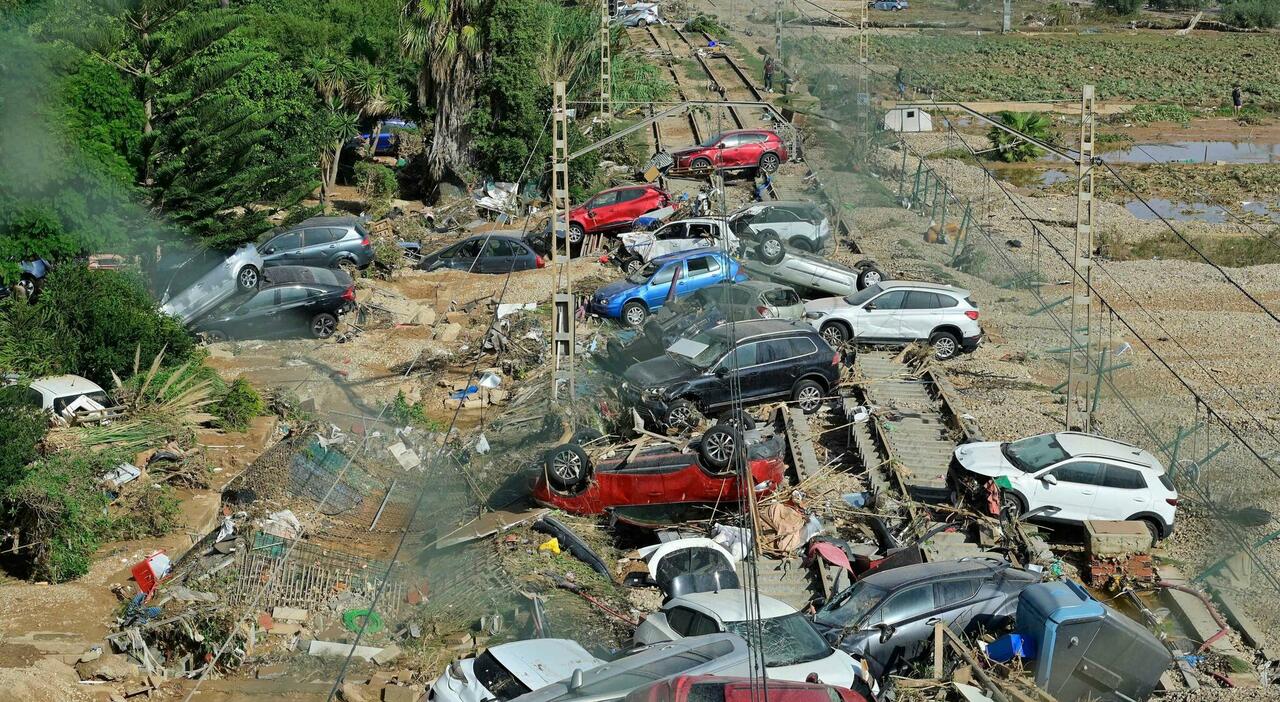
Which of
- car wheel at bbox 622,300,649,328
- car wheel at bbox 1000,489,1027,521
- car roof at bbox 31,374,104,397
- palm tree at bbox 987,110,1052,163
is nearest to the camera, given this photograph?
car wheel at bbox 1000,489,1027,521

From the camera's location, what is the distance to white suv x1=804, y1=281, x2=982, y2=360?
24.2 metres

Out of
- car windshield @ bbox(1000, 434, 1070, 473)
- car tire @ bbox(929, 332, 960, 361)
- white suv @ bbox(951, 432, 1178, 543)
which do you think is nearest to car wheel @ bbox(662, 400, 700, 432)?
white suv @ bbox(951, 432, 1178, 543)

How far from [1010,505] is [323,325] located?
14657 mm

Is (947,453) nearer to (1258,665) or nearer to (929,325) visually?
(929,325)

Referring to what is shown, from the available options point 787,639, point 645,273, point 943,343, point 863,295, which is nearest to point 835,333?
point 863,295

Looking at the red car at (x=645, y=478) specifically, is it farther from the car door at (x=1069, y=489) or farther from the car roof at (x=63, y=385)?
the car roof at (x=63, y=385)

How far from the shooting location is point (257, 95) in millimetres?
33281

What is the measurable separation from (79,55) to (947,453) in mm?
18931

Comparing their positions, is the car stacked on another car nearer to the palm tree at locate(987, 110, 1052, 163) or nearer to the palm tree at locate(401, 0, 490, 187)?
the palm tree at locate(401, 0, 490, 187)

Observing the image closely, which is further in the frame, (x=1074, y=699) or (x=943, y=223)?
(x=943, y=223)

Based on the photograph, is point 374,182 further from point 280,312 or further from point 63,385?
point 63,385

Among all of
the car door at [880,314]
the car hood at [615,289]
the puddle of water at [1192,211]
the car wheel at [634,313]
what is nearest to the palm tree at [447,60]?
the car hood at [615,289]

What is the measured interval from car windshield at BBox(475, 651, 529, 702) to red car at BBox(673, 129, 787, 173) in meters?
26.6

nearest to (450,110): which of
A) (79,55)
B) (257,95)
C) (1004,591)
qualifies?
(257,95)
